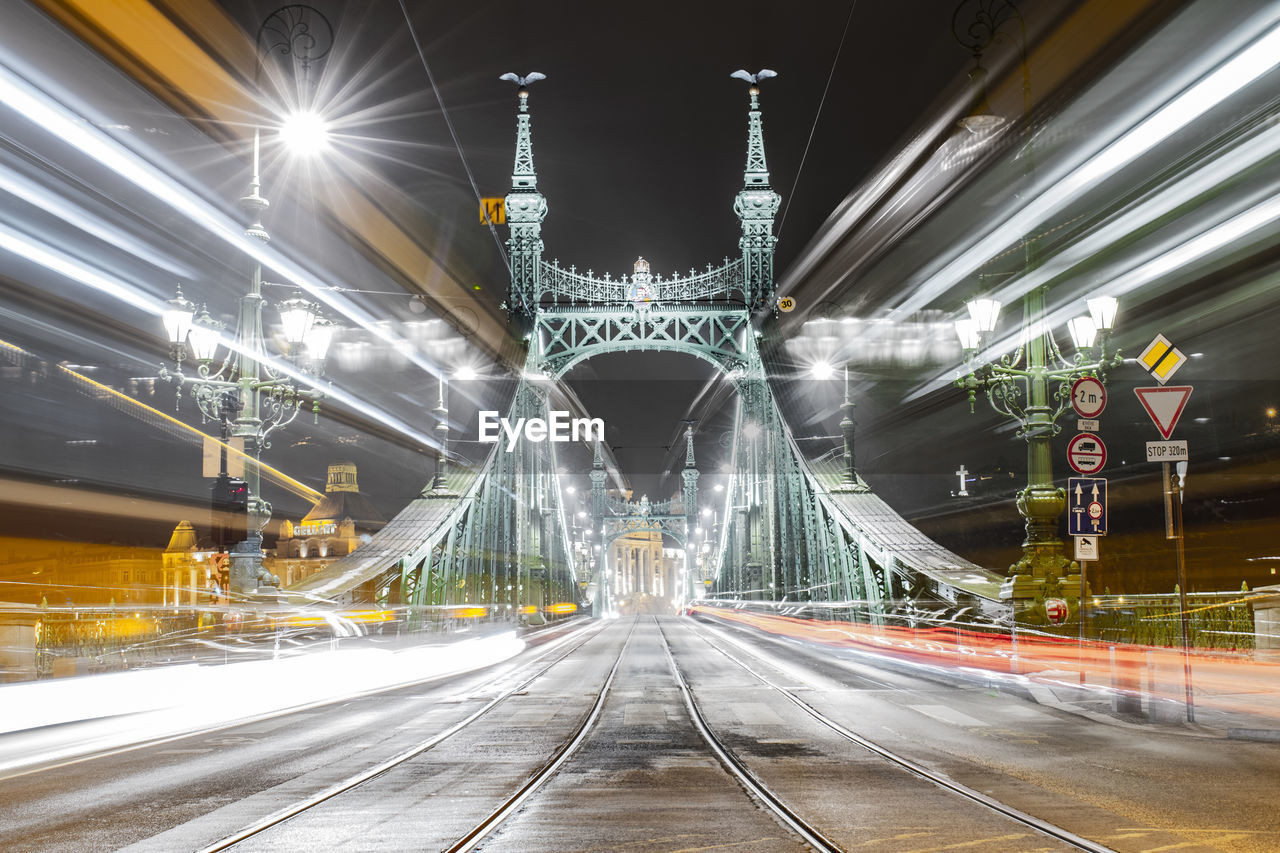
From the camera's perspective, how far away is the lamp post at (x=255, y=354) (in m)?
13.9

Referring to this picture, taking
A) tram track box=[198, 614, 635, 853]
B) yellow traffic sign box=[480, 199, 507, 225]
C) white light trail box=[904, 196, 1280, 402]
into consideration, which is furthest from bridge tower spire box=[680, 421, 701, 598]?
tram track box=[198, 614, 635, 853]

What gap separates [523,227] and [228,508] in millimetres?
37546

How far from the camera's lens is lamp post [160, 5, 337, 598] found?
1394cm

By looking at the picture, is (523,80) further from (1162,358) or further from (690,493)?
(690,493)

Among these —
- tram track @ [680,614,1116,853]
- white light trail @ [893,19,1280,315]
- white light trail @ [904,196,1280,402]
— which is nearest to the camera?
tram track @ [680,614,1116,853]

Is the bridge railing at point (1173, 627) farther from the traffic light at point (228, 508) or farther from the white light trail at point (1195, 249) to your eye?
the traffic light at point (228, 508)

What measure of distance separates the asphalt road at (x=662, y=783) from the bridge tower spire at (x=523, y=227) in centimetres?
3696

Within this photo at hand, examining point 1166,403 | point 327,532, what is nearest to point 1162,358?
point 1166,403

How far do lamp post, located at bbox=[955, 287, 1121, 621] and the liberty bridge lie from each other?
1653mm

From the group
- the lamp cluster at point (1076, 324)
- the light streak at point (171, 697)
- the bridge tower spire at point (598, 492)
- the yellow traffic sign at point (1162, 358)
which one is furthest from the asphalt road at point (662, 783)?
the bridge tower spire at point (598, 492)

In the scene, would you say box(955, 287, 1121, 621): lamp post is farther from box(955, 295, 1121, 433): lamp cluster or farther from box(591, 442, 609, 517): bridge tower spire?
box(591, 442, 609, 517): bridge tower spire

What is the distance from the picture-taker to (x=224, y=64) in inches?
598

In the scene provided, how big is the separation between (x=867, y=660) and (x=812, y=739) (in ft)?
46.6

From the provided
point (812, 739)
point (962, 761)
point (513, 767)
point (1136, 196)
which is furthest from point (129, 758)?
point (1136, 196)
